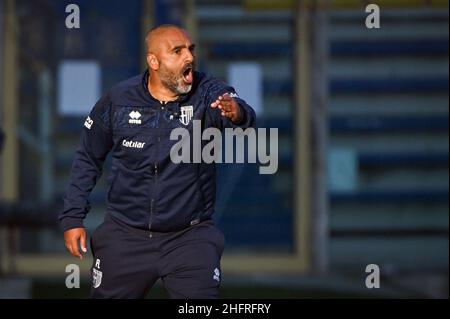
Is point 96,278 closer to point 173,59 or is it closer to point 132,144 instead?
point 132,144

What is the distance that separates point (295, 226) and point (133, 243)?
6.38 m

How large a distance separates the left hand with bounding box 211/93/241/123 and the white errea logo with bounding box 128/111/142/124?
51 cm

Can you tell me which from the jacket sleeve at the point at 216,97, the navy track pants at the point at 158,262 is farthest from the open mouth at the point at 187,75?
the navy track pants at the point at 158,262

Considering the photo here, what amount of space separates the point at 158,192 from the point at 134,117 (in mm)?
384

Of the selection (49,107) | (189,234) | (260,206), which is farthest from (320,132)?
(189,234)

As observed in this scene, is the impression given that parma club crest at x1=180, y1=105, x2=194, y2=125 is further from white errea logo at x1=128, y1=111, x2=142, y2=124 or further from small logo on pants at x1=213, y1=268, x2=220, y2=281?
small logo on pants at x1=213, y1=268, x2=220, y2=281

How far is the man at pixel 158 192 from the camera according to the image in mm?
4957

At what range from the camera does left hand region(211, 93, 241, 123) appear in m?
4.68

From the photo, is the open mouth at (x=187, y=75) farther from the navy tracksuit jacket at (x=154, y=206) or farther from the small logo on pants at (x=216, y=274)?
the small logo on pants at (x=216, y=274)

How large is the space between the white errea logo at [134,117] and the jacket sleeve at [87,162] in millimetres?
132

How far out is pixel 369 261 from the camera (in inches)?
436

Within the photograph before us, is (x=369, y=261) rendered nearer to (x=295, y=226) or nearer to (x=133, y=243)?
(x=295, y=226)

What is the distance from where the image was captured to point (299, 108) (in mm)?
11164

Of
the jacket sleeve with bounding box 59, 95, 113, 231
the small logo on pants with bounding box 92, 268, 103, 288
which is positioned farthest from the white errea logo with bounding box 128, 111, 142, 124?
the small logo on pants with bounding box 92, 268, 103, 288
